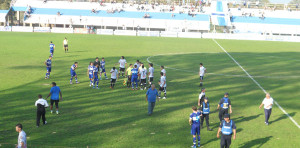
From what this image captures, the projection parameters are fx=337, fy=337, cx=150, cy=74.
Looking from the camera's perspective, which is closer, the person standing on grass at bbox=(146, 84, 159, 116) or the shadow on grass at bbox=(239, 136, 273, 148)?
the shadow on grass at bbox=(239, 136, 273, 148)

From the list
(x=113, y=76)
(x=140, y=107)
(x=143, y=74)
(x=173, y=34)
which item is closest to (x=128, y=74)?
(x=113, y=76)

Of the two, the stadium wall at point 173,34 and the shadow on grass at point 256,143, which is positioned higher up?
the stadium wall at point 173,34

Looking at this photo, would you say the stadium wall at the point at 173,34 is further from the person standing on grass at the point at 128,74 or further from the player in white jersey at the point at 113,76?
the player in white jersey at the point at 113,76

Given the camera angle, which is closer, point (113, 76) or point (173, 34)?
point (113, 76)

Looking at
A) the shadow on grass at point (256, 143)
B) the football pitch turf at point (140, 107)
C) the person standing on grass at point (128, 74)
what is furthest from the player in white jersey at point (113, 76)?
the shadow on grass at point (256, 143)

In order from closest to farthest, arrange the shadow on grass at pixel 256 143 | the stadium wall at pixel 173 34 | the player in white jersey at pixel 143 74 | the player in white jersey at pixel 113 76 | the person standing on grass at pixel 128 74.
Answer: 1. the shadow on grass at pixel 256 143
2. the player in white jersey at pixel 143 74
3. the player in white jersey at pixel 113 76
4. the person standing on grass at pixel 128 74
5. the stadium wall at pixel 173 34

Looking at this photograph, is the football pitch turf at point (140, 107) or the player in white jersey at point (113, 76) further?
the player in white jersey at point (113, 76)

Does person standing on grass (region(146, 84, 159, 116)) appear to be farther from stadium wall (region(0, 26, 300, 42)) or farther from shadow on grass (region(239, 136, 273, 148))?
stadium wall (region(0, 26, 300, 42))

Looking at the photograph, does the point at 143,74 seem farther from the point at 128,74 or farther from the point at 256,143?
the point at 256,143

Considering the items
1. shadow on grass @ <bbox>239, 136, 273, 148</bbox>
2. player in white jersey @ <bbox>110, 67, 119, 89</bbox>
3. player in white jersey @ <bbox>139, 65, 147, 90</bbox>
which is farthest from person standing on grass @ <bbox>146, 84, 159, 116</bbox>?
player in white jersey @ <bbox>110, 67, 119, 89</bbox>

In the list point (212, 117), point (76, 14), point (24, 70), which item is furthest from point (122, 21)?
point (212, 117)

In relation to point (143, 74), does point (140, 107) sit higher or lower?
lower

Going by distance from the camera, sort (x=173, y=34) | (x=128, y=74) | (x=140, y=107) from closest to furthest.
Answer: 1. (x=140, y=107)
2. (x=128, y=74)
3. (x=173, y=34)

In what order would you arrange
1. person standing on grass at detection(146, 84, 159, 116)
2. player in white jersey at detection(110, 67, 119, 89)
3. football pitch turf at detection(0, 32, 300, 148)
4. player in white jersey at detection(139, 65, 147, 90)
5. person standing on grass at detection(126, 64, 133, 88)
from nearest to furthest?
football pitch turf at detection(0, 32, 300, 148)
person standing on grass at detection(146, 84, 159, 116)
player in white jersey at detection(139, 65, 147, 90)
player in white jersey at detection(110, 67, 119, 89)
person standing on grass at detection(126, 64, 133, 88)
